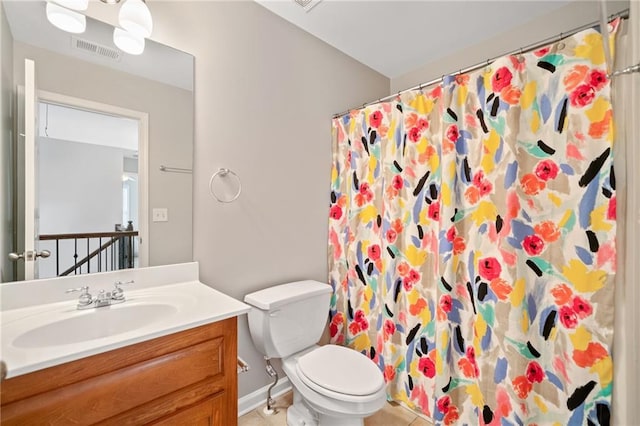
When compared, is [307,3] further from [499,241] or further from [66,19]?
[499,241]

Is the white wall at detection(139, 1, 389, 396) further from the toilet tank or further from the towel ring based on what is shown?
the toilet tank

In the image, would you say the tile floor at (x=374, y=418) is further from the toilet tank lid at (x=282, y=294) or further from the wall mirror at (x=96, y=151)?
the wall mirror at (x=96, y=151)

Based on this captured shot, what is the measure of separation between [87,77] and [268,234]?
3.77 ft

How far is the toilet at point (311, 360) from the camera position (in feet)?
4.10

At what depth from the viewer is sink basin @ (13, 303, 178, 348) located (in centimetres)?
92

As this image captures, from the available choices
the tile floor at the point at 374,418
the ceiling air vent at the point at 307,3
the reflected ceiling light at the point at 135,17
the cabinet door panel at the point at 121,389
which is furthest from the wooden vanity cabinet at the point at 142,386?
the ceiling air vent at the point at 307,3

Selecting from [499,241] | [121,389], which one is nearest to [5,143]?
[121,389]

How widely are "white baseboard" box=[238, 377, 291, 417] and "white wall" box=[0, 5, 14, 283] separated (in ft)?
4.28

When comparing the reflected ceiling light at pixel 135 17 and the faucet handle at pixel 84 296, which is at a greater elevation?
the reflected ceiling light at pixel 135 17

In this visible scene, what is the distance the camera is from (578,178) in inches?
45.6

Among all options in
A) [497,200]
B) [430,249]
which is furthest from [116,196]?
[497,200]

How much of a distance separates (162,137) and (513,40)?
92.1 inches

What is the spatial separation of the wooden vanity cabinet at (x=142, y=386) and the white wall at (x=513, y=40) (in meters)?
2.03

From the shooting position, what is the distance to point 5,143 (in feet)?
3.31
